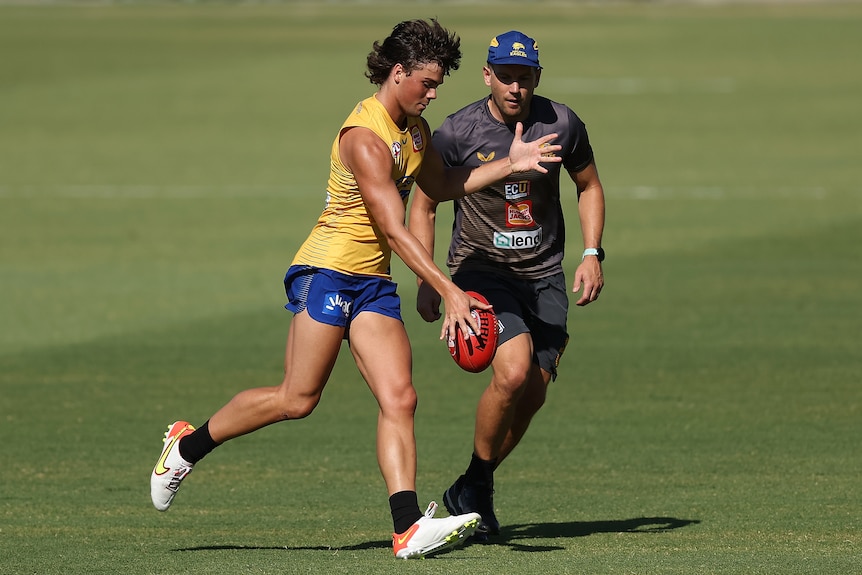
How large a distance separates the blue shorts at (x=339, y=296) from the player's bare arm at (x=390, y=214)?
0.32 m

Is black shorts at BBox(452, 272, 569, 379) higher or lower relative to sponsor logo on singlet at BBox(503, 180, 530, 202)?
lower

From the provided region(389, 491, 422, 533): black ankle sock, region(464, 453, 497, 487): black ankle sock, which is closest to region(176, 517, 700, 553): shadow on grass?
region(464, 453, 497, 487): black ankle sock

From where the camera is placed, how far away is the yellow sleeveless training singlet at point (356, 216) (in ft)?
27.5

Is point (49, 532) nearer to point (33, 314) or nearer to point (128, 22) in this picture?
point (33, 314)

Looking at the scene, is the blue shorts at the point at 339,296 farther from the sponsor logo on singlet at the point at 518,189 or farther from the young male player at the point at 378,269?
the sponsor logo on singlet at the point at 518,189

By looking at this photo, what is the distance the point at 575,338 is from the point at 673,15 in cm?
5286

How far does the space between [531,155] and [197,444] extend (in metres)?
2.33

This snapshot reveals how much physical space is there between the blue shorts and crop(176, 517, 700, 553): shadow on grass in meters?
1.18

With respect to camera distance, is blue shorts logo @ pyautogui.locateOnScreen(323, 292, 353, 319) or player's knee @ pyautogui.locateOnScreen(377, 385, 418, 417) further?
blue shorts logo @ pyautogui.locateOnScreen(323, 292, 353, 319)

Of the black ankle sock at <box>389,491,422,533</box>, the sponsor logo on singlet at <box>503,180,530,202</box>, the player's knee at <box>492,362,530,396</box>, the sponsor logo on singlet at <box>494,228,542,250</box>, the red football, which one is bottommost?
the black ankle sock at <box>389,491,422,533</box>

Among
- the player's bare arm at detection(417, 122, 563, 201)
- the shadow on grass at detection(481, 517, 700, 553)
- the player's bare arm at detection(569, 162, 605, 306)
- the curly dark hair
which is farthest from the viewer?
the player's bare arm at detection(569, 162, 605, 306)

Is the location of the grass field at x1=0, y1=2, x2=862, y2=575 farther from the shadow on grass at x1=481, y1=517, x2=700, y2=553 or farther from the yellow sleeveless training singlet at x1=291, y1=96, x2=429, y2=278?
the yellow sleeveless training singlet at x1=291, y1=96, x2=429, y2=278

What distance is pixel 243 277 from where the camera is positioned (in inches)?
736

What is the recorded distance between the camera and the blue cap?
903cm
